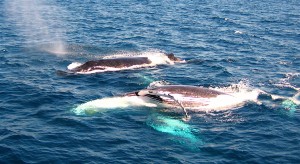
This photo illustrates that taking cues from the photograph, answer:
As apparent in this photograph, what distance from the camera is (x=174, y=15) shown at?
227 feet

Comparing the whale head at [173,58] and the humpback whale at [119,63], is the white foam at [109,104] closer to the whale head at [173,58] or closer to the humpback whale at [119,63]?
the humpback whale at [119,63]

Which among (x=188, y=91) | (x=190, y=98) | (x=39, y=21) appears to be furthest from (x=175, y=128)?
(x=39, y=21)

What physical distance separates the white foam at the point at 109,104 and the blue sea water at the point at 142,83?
1.81ft

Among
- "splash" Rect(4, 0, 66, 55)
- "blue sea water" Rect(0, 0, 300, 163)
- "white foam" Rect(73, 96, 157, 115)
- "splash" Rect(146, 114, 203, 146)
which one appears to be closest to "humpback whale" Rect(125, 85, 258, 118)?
"white foam" Rect(73, 96, 157, 115)

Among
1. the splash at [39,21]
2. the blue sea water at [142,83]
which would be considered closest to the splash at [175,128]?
the blue sea water at [142,83]

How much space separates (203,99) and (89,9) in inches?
1991

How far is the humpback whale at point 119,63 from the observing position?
118 feet

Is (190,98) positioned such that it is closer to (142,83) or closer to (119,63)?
(142,83)

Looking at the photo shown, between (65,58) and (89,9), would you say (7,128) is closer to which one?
(65,58)

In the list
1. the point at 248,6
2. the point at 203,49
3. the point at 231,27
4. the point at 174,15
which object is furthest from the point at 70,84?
the point at 248,6

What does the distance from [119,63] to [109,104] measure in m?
10.6

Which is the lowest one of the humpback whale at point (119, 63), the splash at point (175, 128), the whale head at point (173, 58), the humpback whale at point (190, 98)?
the splash at point (175, 128)

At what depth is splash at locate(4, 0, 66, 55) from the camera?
47.7 m

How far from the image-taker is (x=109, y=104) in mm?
27406
